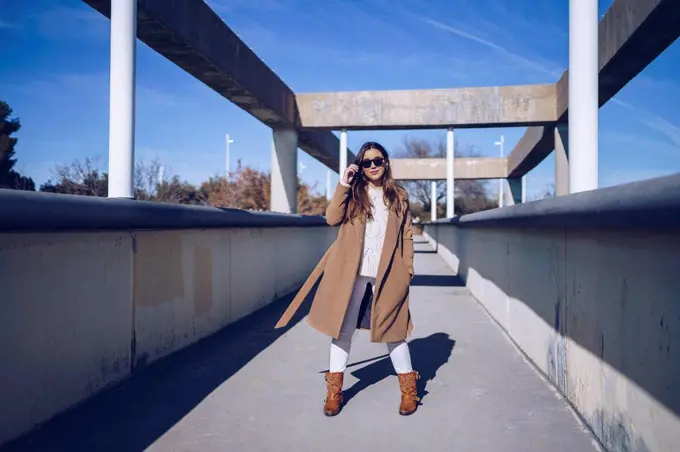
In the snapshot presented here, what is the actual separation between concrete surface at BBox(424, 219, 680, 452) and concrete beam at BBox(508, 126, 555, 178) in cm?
1105

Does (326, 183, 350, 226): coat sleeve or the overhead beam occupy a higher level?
the overhead beam

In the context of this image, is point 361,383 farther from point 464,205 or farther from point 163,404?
point 464,205

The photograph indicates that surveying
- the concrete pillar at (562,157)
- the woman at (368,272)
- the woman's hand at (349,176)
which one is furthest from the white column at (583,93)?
the concrete pillar at (562,157)

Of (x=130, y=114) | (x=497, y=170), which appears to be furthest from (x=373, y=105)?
(x=497, y=170)

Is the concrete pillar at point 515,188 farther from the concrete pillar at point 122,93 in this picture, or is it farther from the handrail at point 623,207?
the handrail at point 623,207

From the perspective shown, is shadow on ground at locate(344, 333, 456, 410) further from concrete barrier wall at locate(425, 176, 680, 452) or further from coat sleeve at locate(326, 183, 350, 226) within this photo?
coat sleeve at locate(326, 183, 350, 226)

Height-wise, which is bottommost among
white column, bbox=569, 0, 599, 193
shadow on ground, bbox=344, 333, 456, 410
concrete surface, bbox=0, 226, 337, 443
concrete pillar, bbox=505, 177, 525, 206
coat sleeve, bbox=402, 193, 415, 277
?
shadow on ground, bbox=344, 333, 456, 410

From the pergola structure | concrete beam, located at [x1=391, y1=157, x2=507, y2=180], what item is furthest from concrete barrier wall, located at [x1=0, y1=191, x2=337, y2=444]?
concrete beam, located at [x1=391, y1=157, x2=507, y2=180]

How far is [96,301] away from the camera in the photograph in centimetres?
352

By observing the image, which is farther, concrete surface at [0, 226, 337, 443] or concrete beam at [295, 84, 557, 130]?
concrete beam at [295, 84, 557, 130]

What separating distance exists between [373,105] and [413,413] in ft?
35.5

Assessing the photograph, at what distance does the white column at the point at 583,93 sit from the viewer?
4.44 metres

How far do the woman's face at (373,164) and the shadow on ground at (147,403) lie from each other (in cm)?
186

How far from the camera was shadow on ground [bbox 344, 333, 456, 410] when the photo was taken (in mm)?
4055
